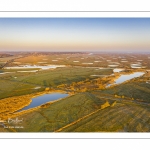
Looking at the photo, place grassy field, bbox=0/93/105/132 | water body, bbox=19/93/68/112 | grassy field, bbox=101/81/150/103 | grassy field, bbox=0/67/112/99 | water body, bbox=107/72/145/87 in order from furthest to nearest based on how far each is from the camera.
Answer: water body, bbox=107/72/145/87 → grassy field, bbox=0/67/112/99 → grassy field, bbox=101/81/150/103 → water body, bbox=19/93/68/112 → grassy field, bbox=0/93/105/132

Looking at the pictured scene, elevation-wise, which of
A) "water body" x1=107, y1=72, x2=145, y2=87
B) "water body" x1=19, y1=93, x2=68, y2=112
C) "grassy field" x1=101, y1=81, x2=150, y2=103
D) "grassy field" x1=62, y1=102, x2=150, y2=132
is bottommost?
"grassy field" x1=62, y1=102, x2=150, y2=132

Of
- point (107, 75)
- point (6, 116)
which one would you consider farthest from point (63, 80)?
point (6, 116)

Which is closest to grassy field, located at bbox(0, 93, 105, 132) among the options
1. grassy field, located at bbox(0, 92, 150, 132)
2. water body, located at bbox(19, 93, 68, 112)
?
grassy field, located at bbox(0, 92, 150, 132)

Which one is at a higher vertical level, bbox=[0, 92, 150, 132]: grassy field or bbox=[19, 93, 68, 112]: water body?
bbox=[19, 93, 68, 112]: water body

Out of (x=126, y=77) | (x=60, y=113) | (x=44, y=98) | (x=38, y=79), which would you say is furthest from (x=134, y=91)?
(x=38, y=79)

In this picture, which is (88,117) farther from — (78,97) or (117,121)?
(78,97)

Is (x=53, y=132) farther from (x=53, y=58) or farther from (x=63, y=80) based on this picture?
(x=53, y=58)

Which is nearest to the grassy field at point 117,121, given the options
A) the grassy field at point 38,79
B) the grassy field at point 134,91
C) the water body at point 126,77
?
the grassy field at point 134,91

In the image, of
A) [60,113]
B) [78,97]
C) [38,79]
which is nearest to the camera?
[60,113]

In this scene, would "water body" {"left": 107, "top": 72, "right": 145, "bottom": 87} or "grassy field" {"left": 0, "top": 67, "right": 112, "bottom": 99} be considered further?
"water body" {"left": 107, "top": 72, "right": 145, "bottom": 87}

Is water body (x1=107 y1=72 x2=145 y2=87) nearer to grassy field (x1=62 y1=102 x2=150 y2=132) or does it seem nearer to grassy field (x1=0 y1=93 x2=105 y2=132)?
grassy field (x1=0 y1=93 x2=105 y2=132)
